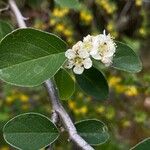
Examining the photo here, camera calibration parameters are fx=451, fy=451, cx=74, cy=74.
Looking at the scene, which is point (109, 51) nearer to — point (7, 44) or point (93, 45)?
point (93, 45)

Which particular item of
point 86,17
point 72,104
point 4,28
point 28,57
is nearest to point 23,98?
point 72,104

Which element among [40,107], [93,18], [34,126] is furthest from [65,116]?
[93,18]

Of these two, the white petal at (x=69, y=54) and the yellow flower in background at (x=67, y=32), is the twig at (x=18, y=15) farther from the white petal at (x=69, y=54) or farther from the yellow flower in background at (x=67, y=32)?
the yellow flower in background at (x=67, y=32)

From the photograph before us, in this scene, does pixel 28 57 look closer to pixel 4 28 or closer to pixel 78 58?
pixel 78 58

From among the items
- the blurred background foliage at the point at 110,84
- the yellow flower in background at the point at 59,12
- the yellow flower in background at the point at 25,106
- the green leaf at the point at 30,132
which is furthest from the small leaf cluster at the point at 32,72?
the yellow flower in background at the point at 59,12

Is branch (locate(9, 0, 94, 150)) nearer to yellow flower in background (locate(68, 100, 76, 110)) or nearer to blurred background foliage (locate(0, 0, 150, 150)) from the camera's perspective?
blurred background foliage (locate(0, 0, 150, 150))
